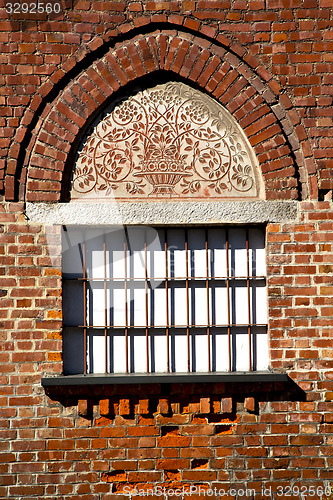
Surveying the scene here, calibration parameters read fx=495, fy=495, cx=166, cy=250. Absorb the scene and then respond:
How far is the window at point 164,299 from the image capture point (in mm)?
4145

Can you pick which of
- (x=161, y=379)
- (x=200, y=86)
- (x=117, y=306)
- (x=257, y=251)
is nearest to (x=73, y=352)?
(x=117, y=306)

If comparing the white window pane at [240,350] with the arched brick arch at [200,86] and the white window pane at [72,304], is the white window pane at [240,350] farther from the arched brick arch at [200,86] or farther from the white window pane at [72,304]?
the white window pane at [72,304]

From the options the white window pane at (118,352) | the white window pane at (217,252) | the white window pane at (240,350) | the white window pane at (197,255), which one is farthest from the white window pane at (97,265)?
the white window pane at (240,350)

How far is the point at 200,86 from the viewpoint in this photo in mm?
4121

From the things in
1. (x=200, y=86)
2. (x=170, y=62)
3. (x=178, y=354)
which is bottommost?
(x=178, y=354)

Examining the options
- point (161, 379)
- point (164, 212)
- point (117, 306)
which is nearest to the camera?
point (161, 379)

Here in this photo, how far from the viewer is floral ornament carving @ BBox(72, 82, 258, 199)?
4.15m

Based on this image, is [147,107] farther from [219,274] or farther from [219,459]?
[219,459]

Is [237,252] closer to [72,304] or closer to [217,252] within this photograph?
[217,252]

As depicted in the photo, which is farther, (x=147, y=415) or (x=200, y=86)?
(x=200, y=86)

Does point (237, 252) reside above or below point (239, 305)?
above

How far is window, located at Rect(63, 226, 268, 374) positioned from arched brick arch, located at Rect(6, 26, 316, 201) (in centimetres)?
53

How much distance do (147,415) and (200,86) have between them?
274 cm

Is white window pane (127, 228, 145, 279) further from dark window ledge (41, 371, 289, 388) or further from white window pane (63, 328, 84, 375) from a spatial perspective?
dark window ledge (41, 371, 289, 388)
